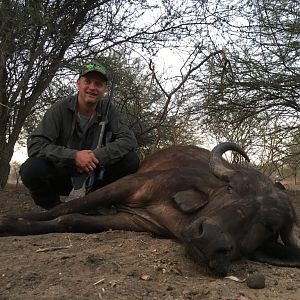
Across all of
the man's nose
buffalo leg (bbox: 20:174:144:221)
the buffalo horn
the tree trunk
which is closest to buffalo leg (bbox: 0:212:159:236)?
buffalo leg (bbox: 20:174:144:221)

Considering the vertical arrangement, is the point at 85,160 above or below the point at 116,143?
below

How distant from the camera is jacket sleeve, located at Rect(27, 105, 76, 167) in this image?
505 centimetres

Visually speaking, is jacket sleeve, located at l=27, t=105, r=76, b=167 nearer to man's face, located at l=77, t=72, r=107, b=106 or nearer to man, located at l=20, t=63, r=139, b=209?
man, located at l=20, t=63, r=139, b=209

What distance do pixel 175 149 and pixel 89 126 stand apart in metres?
0.98

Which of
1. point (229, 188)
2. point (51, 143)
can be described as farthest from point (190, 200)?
point (51, 143)

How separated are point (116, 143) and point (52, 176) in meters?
0.78

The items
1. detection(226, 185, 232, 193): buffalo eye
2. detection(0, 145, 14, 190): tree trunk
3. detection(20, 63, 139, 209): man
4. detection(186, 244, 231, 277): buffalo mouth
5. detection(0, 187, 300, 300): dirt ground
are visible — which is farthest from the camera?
detection(0, 145, 14, 190): tree trunk

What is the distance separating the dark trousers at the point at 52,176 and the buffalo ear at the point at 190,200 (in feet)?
4.38

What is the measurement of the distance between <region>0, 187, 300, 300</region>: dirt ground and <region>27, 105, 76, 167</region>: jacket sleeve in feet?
3.51

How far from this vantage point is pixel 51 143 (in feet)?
17.5

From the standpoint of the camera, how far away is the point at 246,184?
3.97m

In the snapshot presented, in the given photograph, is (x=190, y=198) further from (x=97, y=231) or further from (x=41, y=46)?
(x=41, y=46)

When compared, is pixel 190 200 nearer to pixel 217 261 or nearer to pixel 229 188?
pixel 229 188

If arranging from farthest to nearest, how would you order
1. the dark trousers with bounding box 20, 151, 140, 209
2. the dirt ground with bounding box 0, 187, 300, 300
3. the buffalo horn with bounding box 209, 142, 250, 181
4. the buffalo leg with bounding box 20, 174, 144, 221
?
the dark trousers with bounding box 20, 151, 140, 209 < the buffalo leg with bounding box 20, 174, 144, 221 < the buffalo horn with bounding box 209, 142, 250, 181 < the dirt ground with bounding box 0, 187, 300, 300
